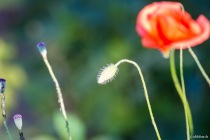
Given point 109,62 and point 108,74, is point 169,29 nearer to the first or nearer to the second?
point 108,74

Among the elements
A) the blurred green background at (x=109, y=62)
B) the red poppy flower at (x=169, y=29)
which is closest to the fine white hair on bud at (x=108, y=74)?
the red poppy flower at (x=169, y=29)

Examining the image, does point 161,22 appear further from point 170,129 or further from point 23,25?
point 23,25

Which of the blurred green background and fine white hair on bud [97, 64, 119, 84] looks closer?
fine white hair on bud [97, 64, 119, 84]

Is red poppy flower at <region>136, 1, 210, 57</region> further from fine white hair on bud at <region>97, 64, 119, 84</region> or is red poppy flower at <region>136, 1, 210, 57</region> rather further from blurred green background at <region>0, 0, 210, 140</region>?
blurred green background at <region>0, 0, 210, 140</region>

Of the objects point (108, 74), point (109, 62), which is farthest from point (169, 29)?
point (109, 62)

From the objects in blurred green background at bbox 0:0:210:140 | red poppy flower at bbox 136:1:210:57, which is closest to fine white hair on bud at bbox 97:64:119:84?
red poppy flower at bbox 136:1:210:57

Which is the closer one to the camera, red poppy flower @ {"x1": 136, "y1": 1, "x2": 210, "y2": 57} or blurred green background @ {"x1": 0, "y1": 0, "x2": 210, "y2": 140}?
red poppy flower @ {"x1": 136, "y1": 1, "x2": 210, "y2": 57}

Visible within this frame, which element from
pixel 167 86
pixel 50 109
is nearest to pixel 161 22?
pixel 167 86

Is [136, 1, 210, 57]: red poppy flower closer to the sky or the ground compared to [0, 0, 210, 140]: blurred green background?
closer to the ground

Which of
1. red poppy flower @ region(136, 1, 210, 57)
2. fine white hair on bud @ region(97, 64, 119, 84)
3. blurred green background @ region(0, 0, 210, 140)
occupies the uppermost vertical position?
blurred green background @ region(0, 0, 210, 140)
